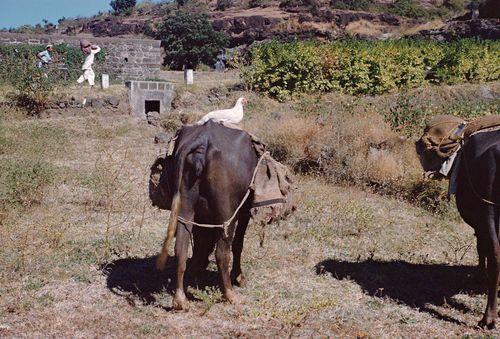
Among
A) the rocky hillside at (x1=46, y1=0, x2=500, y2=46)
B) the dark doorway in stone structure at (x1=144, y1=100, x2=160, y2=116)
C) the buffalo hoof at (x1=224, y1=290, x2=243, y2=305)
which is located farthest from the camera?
the rocky hillside at (x1=46, y1=0, x2=500, y2=46)

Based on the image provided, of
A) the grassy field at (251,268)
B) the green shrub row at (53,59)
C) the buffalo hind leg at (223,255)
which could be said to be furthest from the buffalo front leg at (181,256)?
the green shrub row at (53,59)

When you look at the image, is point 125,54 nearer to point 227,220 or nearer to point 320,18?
point 227,220

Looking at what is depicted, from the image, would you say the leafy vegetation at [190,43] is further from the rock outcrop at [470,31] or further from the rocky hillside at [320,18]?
the rock outcrop at [470,31]

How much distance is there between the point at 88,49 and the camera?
2028 centimetres

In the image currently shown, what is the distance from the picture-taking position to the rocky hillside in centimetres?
3959

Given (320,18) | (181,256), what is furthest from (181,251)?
(320,18)

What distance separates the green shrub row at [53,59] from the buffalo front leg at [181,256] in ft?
49.7

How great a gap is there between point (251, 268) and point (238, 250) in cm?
70

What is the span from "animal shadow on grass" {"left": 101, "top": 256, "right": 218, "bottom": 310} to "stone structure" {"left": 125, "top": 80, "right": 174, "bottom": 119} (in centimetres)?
1159

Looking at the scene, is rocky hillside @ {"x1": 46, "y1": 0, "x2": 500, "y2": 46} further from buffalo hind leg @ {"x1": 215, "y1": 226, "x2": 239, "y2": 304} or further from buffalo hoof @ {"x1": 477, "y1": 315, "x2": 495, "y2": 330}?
buffalo hind leg @ {"x1": 215, "y1": 226, "x2": 239, "y2": 304}

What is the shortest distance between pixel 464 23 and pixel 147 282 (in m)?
29.2

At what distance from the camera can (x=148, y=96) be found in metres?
17.6

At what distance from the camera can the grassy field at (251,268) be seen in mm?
4941

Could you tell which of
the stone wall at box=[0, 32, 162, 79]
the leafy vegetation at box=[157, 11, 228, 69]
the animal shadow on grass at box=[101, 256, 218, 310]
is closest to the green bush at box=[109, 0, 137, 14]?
the leafy vegetation at box=[157, 11, 228, 69]
